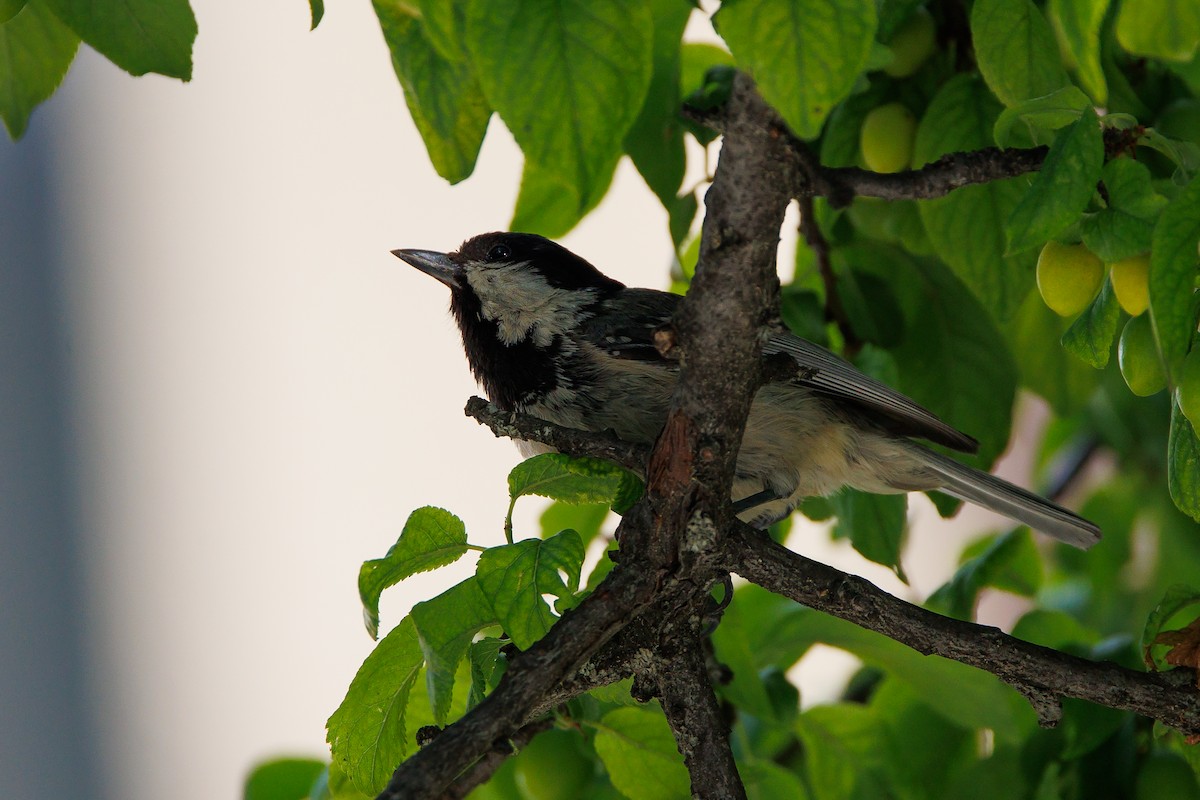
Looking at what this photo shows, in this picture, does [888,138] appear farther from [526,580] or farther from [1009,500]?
[526,580]

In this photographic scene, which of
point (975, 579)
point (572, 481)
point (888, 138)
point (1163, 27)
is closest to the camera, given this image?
point (1163, 27)

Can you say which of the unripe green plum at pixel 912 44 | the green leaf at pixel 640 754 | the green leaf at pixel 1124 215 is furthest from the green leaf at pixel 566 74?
Answer: the unripe green plum at pixel 912 44

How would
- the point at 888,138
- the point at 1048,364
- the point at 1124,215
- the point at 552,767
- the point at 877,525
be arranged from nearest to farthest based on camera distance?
1. the point at 1124,215
2. the point at 552,767
3. the point at 888,138
4. the point at 877,525
5. the point at 1048,364

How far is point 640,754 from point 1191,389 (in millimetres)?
825

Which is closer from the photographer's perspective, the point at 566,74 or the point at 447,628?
the point at 566,74

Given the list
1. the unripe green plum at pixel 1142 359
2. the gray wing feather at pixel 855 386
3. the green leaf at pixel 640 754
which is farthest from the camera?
the gray wing feather at pixel 855 386

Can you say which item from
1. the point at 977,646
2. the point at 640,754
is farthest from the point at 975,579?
the point at 640,754

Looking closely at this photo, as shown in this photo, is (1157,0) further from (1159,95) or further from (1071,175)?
(1159,95)

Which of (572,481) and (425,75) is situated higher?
(425,75)

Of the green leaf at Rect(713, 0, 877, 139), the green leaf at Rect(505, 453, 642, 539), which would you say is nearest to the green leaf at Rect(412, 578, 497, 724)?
the green leaf at Rect(505, 453, 642, 539)

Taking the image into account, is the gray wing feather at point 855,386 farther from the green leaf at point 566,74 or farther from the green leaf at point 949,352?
the green leaf at point 566,74

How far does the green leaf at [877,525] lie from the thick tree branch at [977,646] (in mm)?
595

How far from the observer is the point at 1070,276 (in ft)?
4.02

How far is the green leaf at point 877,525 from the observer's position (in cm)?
194
